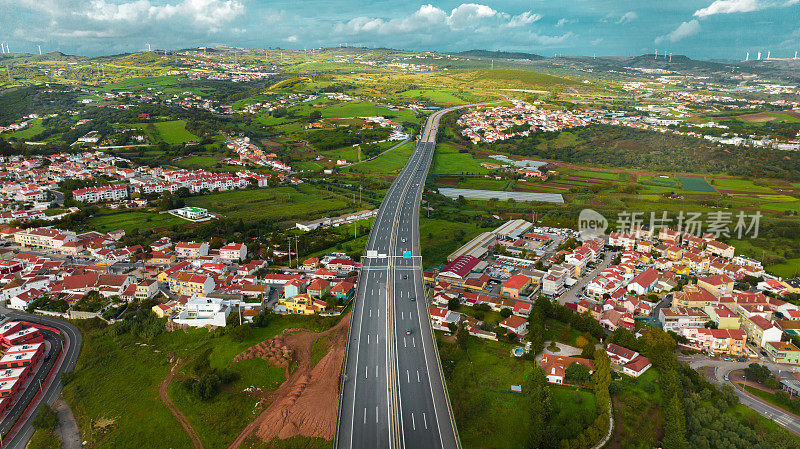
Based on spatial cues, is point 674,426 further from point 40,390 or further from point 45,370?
point 45,370

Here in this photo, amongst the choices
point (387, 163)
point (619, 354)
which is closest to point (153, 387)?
point (619, 354)

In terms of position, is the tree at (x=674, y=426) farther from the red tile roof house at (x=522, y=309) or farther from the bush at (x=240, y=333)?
the bush at (x=240, y=333)

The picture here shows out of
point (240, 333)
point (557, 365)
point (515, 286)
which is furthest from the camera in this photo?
point (515, 286)

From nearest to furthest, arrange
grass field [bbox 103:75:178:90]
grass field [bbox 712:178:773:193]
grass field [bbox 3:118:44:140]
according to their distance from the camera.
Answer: grass field [bbox 712:178:773:193] < grass field [bbox 3:118:44:140] < grass field [bbox 103:75:178:90]

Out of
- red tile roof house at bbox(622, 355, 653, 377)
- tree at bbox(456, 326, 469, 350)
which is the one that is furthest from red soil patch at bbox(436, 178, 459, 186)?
red tile roof house at bbox(622, 355, 653, 377)

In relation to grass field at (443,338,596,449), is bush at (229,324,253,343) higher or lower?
higher

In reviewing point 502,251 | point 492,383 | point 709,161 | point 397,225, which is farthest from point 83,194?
point 709,161

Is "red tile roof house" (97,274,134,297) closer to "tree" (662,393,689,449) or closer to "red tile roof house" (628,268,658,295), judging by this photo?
"tree" (662,393,689,449)
